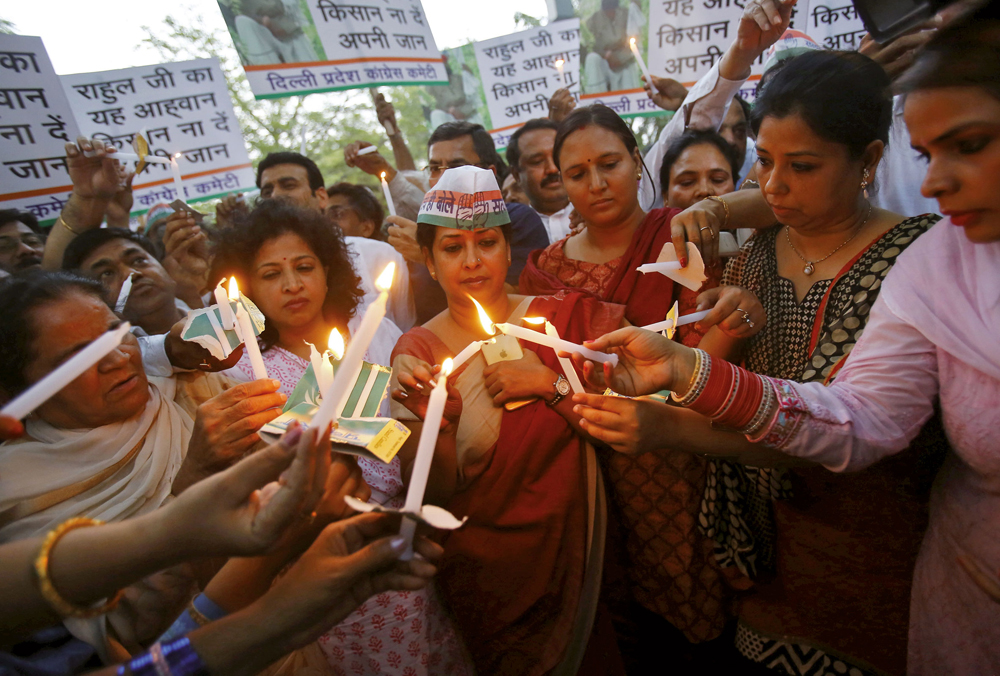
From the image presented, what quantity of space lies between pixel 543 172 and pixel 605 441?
3609 millimetres

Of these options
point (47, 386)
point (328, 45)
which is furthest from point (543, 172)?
point (47, 386)

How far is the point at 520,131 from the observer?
15.9 ft

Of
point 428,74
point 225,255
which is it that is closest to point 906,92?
point 225,255

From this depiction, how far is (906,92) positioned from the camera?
4.73 ft

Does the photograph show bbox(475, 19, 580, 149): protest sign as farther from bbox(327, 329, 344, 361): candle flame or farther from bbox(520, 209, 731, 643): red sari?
bbox(327, 329, 344, 361): candle flame

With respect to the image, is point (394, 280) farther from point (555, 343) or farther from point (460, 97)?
point (460, 97)

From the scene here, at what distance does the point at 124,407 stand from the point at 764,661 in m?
2.66

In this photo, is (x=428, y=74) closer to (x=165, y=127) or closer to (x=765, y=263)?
(x=165, y=127)

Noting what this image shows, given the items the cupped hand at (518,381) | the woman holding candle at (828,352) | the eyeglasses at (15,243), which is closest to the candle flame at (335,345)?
the woman holding candle at (828,352)

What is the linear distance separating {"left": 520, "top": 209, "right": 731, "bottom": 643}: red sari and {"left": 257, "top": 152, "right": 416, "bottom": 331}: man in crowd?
167 cm

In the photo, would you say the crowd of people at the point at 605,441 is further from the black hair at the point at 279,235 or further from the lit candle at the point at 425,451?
the lit candle at the point at 425,451

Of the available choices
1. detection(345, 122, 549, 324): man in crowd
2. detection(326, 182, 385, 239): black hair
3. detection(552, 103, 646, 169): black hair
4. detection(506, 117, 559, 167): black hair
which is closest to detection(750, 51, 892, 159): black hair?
detection(552, 103, 646, 169): black hair

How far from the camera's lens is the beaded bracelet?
3.77 feet

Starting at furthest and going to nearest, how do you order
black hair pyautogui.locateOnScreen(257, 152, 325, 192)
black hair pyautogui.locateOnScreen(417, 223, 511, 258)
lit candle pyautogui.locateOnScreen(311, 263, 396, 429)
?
1. black hair pyautogui.locateOnScreen(257, 152, 325, 192)
2. black hair pyautogui.locateOnScreen(417, 223, 511, 258)
3. lit candle pyautogui.locateOnScreen(311, 263, 396, 429)
